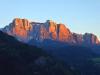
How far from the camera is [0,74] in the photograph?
7466 inches

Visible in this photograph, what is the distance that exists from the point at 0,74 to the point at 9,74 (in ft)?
24.4

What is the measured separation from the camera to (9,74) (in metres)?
196

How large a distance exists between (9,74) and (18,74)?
5982 millimetres

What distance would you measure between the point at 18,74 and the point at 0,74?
13234 millimetres

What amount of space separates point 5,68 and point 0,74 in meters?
10.1

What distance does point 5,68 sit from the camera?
199250 mm

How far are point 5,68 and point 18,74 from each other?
335 inches

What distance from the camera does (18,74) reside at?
199000 mm
